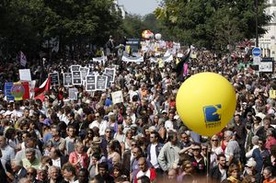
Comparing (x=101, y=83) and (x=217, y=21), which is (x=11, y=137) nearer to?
(x=101, y=83)

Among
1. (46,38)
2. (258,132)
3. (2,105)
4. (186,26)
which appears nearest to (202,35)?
(186,26)

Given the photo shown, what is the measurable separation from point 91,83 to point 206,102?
577 inches

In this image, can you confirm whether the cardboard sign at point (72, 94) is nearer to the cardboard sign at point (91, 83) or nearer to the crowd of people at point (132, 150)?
the cardboard sign at point (91, 83)

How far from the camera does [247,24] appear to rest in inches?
2288

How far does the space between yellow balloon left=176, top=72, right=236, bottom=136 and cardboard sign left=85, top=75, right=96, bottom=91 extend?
46.5 feet

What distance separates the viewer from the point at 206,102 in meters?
8.04

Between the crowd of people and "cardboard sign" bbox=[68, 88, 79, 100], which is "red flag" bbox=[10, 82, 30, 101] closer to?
"cardboard sign" bbox=[68, 88, 79, 100]

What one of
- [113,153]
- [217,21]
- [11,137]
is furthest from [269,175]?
[217,21]

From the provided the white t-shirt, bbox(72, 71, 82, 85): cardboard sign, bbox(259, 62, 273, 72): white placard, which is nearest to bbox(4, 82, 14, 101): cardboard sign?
bbox(72, 71, 82, 85): cardboard sign

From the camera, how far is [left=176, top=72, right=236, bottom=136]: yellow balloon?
8055mm

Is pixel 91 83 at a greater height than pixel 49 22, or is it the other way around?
pixel 49 22

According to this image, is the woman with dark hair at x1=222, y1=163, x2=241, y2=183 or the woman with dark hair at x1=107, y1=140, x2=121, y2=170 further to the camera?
the woman with dark hair at x1=107, y1=140, x2=121, y2=170

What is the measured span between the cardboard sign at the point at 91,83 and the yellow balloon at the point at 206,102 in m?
14.2

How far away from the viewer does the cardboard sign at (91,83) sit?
2241cm
